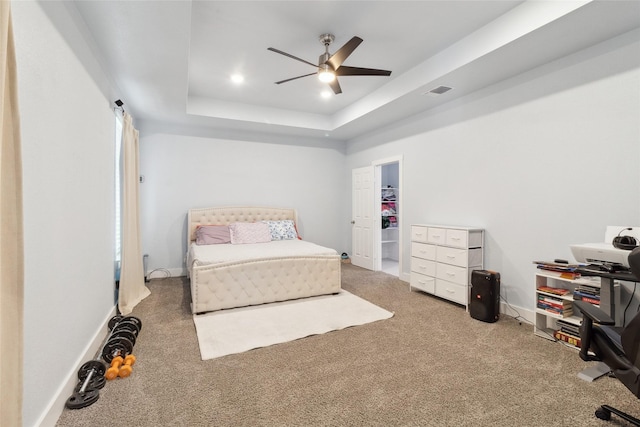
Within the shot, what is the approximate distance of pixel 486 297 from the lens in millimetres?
3197

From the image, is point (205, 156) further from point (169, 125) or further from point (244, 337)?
point (244, 337)

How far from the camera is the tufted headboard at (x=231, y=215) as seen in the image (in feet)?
17.0

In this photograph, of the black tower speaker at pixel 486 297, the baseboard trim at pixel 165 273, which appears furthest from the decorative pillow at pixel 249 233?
the black tower speaker at pixel 486 297

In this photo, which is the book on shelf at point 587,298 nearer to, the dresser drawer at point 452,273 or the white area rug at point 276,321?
the dresser drawer at point 452,273

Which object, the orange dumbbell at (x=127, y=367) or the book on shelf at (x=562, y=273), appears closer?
the orange dumbbell at (x=127, y=367)

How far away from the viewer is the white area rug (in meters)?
2.70

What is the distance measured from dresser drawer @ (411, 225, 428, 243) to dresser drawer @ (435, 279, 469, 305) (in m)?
0.57

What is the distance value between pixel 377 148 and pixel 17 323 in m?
5.17

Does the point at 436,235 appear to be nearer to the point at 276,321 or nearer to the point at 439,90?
the point at 439,90

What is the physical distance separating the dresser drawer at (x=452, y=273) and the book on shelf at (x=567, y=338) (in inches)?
37.5

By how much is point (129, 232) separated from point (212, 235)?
1.42 metres

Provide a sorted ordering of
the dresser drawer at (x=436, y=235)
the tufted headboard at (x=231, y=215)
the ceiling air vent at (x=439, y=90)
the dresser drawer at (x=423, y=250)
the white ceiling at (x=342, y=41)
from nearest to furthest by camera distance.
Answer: the white ceiling at (x=342, y=41)
the ceiling air vent at (x=439, y=90)
the dresser drawer at (x=436, y=235)
the dresser drawer at (x=423, y=250)
the tufted headboard at (x=231, y=215)

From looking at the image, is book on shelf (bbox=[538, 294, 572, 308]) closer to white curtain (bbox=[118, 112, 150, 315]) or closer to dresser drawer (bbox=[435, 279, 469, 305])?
dresser drawer (bbox=[435, 279, 469, 305])

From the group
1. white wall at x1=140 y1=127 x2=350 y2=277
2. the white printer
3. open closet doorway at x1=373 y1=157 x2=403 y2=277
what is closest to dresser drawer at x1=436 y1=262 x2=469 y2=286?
the white printer
